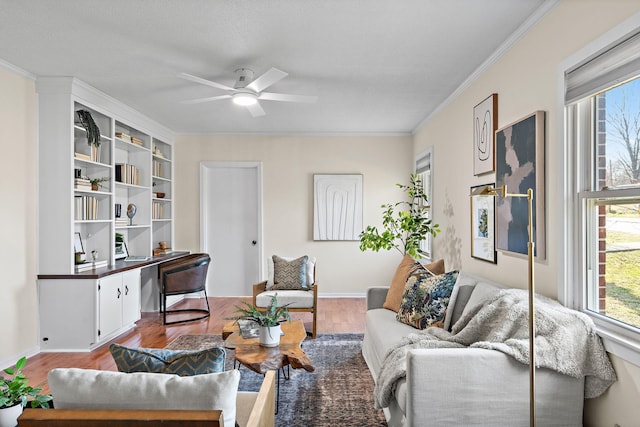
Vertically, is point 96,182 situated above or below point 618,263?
above

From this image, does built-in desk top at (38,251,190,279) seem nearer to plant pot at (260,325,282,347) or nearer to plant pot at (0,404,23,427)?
plant pot at (260,325,282,347)

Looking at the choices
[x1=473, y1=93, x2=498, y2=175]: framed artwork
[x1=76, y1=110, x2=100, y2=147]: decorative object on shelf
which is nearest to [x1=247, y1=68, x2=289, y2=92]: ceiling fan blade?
[x1=473, y1=93, x2=498, y2=175]: framed artwork

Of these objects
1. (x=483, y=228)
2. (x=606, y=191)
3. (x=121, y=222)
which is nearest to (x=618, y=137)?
(x=606, y=191)

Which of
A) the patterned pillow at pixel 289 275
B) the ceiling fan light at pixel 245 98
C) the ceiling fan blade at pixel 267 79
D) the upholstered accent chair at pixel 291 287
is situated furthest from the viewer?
the patterned pillow at pixel 289 275

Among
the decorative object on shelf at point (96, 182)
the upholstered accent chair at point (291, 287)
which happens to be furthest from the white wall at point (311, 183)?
the decorative object on shelf at point (96, 182)

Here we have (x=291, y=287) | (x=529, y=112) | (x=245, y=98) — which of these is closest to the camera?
(x=529, y=112)

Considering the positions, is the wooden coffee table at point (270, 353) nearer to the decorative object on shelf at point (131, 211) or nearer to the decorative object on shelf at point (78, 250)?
the decorative object on shelf at point (78, 250)

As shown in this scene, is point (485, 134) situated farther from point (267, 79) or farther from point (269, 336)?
point (269, 336)

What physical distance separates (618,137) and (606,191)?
264 millimetres

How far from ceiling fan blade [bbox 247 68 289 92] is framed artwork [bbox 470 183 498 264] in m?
1.88

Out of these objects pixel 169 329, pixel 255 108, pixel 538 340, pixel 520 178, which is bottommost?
pixel 169 329

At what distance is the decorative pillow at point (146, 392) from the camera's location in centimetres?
131

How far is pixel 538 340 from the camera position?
6.72ft

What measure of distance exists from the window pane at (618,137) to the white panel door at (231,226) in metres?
5.09
